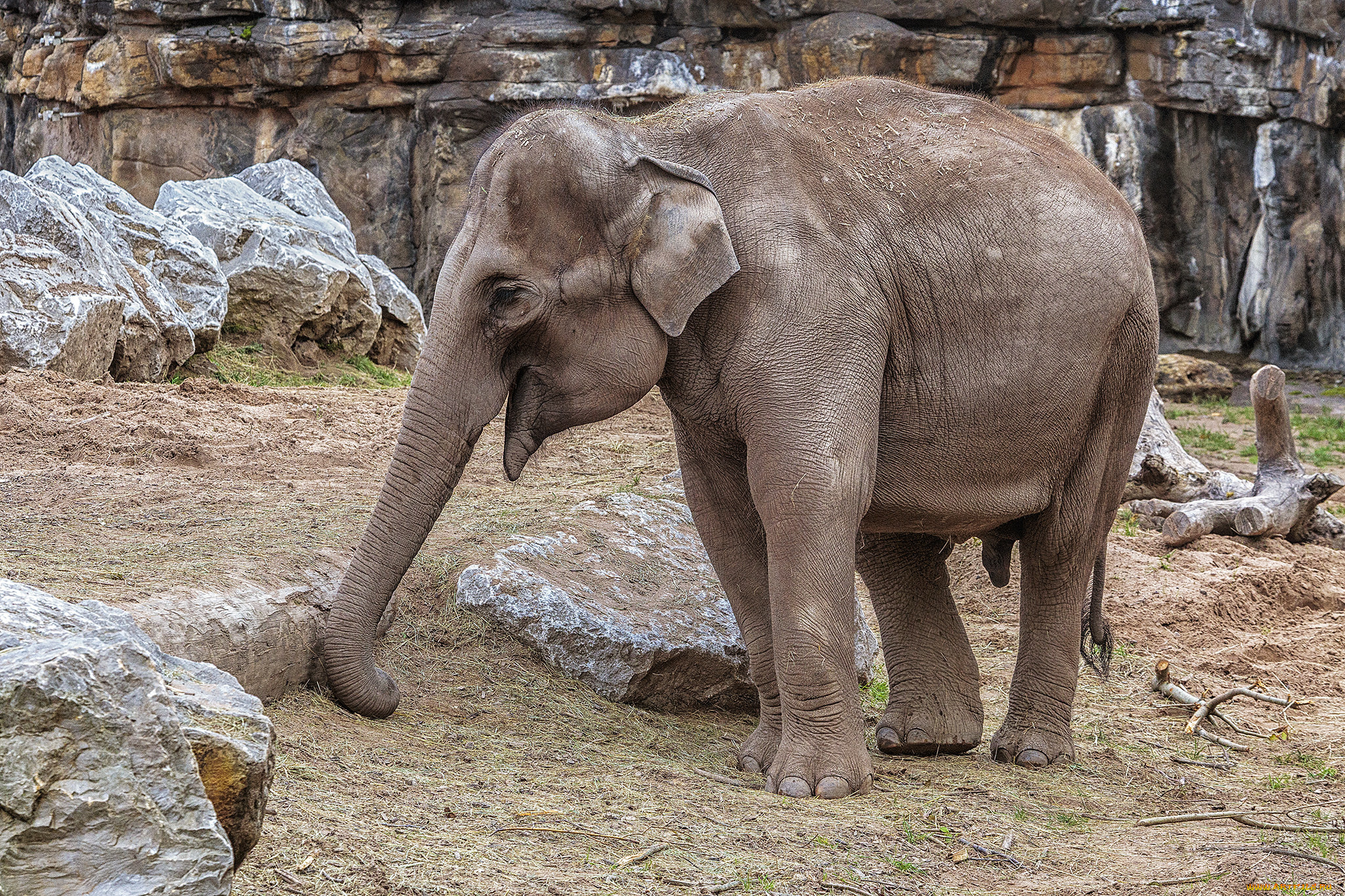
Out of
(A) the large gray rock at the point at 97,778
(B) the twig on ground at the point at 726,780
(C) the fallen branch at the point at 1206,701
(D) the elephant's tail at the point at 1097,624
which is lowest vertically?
(C) the fallen branch at the point at 1206,701

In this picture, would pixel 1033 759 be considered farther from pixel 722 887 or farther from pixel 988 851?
pixel 722 887

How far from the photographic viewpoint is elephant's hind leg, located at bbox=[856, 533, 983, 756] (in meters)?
5.51

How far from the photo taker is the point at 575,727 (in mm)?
5031

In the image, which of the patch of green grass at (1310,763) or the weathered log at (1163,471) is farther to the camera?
the weathered log at (1163,471)

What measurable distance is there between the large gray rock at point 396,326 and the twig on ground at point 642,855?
34.0 feet

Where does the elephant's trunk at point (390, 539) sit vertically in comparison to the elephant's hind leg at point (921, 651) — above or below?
above

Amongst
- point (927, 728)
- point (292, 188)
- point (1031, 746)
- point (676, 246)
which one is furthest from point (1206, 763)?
point (292, 188)

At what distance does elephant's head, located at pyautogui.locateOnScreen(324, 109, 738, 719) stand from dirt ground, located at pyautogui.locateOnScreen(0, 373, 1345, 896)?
601 millimetres

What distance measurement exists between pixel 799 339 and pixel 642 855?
5.74ft

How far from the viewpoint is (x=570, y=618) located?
17.8 feet

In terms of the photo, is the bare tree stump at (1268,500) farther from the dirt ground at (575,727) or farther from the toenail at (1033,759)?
the toenail at (1033,759)

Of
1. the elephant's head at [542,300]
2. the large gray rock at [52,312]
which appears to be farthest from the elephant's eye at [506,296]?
the large gray rock at [52,312]

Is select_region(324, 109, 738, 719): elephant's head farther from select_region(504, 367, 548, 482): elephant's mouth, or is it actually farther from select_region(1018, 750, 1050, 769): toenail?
select_region(1018, 750, 1050, 769): toenail

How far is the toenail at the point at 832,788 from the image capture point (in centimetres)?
438
